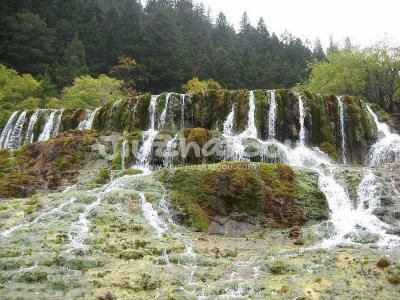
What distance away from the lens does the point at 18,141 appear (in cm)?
3606

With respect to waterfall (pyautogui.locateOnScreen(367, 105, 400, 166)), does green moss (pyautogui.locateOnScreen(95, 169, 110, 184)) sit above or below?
below

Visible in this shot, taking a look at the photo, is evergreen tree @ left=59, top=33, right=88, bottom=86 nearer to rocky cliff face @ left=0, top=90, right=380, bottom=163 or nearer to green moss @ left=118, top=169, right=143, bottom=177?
rocky cliff face @ left=0, top=90, right=380, bottom=163

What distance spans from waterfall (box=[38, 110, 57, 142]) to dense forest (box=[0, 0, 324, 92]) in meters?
15.8

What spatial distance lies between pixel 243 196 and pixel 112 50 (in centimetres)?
4892

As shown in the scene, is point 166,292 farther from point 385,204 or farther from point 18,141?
point 18,141

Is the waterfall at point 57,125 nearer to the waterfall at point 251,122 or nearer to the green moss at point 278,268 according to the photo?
the waterfall at point 251,122

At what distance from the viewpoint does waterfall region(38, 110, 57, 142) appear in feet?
116

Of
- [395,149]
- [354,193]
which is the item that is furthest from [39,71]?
[354,193]

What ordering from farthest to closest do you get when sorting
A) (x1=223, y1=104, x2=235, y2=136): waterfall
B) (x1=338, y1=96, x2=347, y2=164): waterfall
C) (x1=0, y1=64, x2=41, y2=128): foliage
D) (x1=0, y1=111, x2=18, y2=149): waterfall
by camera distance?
(x1=0, y1=64, x2=41, y2=128): foliage, (x1=0, y1=111, x2=18, y2=149): waterfall, (x1=223, y1=104, x2=235, y2=136): waterfall, (x1=338, y1=96, x2=347, y2=164): waterfall

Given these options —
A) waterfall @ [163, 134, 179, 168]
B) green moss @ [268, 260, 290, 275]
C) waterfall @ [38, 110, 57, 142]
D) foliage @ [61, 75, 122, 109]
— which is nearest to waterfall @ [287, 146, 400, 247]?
green moss @ [268, 260, 290, 275]

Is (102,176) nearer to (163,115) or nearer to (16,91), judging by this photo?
(163,115)

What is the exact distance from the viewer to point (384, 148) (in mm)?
28156

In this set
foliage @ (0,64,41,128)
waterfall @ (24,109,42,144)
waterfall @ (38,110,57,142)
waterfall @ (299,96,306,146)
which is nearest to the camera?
waterfall @ (299,96,306,146)

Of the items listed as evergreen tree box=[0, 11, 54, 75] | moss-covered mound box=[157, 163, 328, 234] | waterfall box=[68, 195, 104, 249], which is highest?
evergreen tree box=[0, 11, 54, 75]
